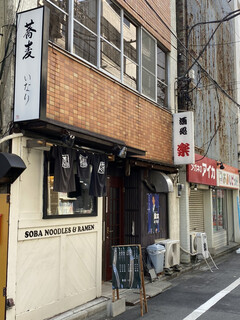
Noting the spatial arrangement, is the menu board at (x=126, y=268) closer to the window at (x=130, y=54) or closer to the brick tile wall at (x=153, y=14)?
the window at (x=130, y=54)

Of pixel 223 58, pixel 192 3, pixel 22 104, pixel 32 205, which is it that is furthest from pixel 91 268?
pixel 223 58

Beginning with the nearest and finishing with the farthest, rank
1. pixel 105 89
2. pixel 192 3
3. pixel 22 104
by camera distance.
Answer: pixel 22 104 → pixel 105 89 → pixel 192 3

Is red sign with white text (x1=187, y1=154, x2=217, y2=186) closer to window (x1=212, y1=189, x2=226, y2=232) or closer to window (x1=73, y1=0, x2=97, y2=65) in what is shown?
window (x1=212, y1=189, x2=226, y2=232)

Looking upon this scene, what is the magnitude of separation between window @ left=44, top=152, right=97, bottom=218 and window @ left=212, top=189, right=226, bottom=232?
34.2 feet

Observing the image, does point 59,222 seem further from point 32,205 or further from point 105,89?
point 105,89

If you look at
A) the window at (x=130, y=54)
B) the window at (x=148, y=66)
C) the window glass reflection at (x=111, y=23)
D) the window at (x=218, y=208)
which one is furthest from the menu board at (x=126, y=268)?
the window at (x=218, y=208)

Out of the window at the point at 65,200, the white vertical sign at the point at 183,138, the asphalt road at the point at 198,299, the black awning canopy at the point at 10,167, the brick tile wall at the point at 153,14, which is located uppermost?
the brick tile wall at the point at 153,14

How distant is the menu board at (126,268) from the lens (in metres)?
6.82

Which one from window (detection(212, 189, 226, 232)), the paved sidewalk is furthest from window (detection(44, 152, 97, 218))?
window (detection(212, 189, 226, 232))

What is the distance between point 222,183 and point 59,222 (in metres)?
11.6

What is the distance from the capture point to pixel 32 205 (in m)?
6.09

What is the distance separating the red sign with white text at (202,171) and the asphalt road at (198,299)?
3434 millimetres

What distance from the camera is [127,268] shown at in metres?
6.89

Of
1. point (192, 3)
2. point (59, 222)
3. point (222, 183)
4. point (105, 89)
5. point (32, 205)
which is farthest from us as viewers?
point (222, 183)
